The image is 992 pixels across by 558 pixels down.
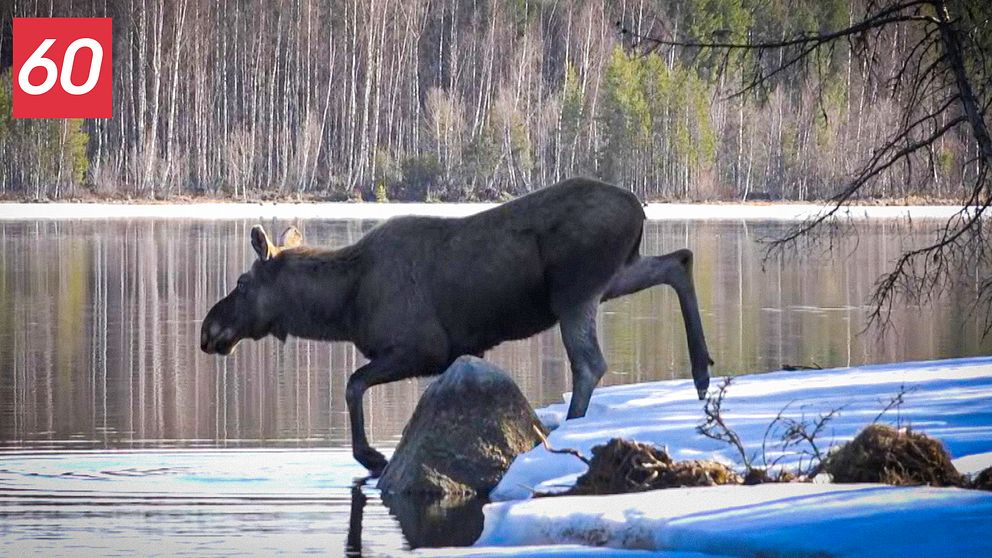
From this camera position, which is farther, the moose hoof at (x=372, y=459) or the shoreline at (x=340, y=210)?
the shoreline at (x=340, y=210)

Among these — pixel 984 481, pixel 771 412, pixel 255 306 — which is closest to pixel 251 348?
pixel 255 306

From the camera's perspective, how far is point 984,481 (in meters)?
7.40

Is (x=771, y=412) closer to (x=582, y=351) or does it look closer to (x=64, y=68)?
(x=582, y=351)

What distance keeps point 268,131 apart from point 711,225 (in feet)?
130

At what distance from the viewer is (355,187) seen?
80875 millimetres

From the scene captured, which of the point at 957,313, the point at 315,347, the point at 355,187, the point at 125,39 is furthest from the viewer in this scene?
the point at 125,39

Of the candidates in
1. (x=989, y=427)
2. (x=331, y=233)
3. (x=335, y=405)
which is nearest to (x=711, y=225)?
(x=331, y=233)

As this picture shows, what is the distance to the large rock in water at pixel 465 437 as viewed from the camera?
31.2 feet

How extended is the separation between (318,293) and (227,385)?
4185 millimetres

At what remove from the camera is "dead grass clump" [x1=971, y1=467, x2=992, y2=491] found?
7379 mm

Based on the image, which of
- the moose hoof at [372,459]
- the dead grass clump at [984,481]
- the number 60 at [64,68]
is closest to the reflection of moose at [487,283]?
the moose hoof at [372,459]

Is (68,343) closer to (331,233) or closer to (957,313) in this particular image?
(957,313)

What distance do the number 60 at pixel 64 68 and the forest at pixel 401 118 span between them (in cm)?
127

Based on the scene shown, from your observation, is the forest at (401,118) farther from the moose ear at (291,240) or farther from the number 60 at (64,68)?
the moose ear at (291,240)
